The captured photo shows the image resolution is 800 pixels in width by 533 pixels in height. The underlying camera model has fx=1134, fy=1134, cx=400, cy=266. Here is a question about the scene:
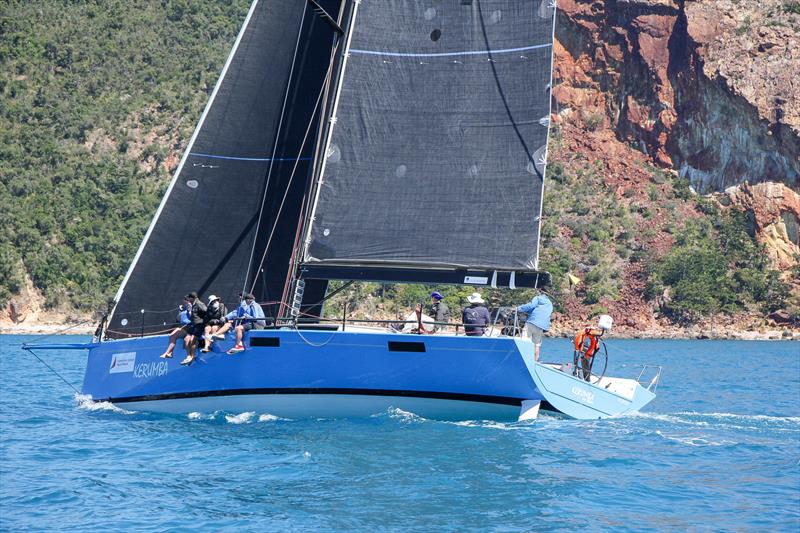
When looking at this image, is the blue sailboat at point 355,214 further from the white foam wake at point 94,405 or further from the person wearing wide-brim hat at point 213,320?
the person wearing wide-brim hat at point 213,320

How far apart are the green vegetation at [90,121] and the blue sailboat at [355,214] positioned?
180ft

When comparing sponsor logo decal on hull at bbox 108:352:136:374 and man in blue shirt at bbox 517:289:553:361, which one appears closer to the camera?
man in blue shirt at bbox 517:289:553:361

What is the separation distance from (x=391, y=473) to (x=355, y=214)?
5253mm

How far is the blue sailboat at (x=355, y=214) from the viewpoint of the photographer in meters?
16.9

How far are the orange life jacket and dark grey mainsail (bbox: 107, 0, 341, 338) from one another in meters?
5.15

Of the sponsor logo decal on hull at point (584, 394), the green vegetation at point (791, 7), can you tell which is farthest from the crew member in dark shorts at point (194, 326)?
the green vegetation at point (791, 7)

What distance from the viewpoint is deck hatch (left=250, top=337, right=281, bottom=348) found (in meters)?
17.1

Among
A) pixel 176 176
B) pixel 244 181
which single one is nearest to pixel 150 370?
pixel 176 176

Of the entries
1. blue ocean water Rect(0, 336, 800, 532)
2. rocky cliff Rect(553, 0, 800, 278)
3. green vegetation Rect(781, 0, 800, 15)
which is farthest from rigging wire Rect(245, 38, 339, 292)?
green vegetation Rect(781, 0, 800, 15)

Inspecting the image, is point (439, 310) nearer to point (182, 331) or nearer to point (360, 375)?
point (360, 375)

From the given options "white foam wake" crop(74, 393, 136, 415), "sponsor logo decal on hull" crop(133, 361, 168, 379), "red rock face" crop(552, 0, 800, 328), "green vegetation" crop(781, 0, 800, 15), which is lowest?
"white foam wake" crop(74, 393, 136, 415)

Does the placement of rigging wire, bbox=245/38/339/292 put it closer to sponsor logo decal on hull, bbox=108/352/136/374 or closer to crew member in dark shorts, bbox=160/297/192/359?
crew member in dark shorts, bbox=160/297/192/359

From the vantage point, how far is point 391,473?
1391cm

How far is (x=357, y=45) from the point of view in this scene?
60.9 ft
